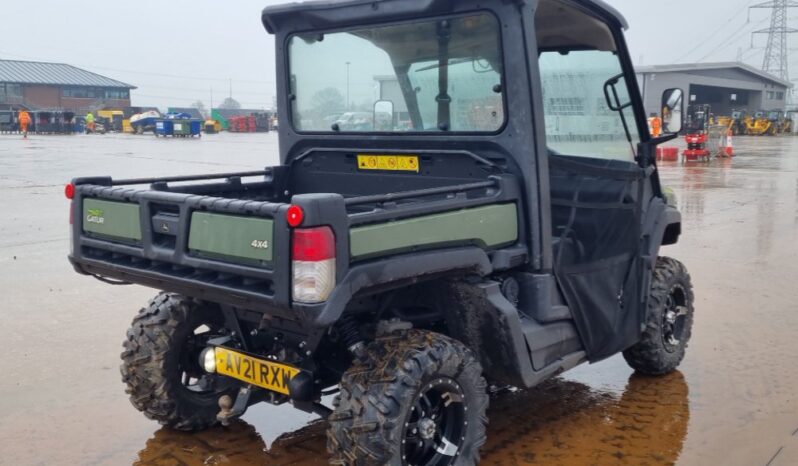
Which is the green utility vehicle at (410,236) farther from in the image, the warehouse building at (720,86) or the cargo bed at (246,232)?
the warehouse building at (720,86)

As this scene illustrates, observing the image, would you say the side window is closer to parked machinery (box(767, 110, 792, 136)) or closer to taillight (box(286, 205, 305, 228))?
taillight (box(286, 205, 305, 228))

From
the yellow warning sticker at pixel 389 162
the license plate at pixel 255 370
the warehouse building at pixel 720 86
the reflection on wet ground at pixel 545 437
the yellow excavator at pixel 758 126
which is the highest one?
the warehouse building at pixel 720 86

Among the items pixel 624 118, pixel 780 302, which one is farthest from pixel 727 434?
pixel 780 302

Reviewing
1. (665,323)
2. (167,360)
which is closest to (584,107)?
(665,323)

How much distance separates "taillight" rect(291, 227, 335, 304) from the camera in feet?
9.69

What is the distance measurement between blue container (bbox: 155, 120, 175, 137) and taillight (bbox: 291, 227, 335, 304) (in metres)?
41.5

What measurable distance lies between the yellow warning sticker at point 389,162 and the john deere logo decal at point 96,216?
1.43 meters

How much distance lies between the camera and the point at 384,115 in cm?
443

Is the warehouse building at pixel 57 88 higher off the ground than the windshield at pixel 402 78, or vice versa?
the warehouse building at pixel 57 88

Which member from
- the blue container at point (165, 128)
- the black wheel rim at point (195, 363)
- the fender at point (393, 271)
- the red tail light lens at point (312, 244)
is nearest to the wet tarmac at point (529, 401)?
the black wheel rim at point (195, 363)

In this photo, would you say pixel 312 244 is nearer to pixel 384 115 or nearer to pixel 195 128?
pixel 384 115

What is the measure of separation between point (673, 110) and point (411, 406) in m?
2.50

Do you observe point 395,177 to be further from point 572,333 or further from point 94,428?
point 94,428

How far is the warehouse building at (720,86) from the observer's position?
51.4 metres
